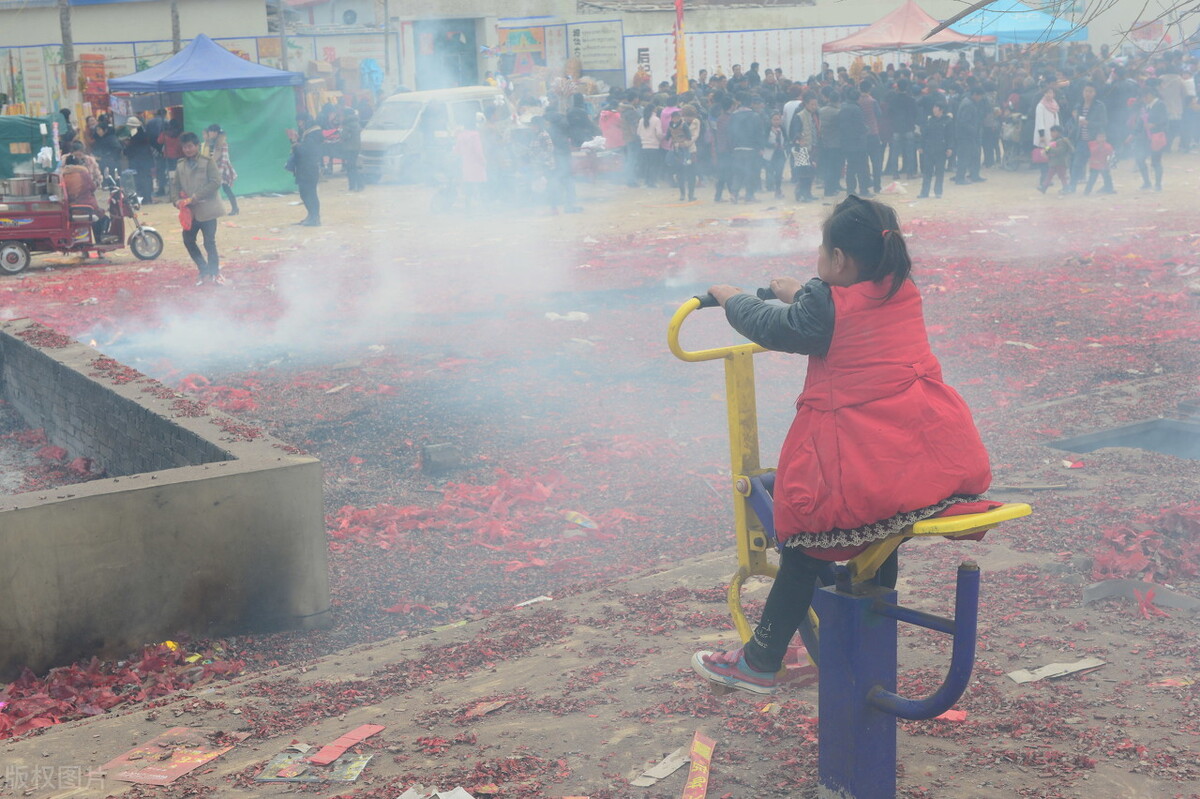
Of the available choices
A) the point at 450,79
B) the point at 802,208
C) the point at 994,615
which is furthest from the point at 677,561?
the point at 450,79

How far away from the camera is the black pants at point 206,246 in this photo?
14.2 metres

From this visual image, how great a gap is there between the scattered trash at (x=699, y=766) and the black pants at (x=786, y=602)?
0.40m

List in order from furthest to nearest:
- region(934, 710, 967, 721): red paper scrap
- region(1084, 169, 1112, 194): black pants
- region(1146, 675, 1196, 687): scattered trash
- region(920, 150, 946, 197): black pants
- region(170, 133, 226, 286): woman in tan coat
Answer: region(920, 150, 946, 197): black pants < region(1084, 169, 1112, 194): black pants < region(170, 133, 226, 286): woman in tan coat < region(1146, 675, 1196, 687): scattered trash < region(934, 710, 967, 721): red paper scrap

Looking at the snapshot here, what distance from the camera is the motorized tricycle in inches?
649

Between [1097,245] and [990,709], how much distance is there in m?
12.7

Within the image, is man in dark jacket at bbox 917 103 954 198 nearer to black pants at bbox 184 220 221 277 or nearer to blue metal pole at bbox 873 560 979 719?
black pants at bbox 184 220 221 277

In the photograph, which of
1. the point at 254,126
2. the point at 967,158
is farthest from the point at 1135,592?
the point at 254,126

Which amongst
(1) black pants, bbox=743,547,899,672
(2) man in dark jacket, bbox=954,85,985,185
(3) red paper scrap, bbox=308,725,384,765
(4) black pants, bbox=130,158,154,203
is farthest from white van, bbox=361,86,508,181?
(1) black pants, bbox=743,547,899,672

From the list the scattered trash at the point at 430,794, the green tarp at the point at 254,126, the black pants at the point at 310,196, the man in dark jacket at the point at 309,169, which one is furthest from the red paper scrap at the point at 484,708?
the green tarp at the point at 254,126

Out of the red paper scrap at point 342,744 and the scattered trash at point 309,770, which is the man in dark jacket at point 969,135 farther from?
the scattered trash at point 309,770

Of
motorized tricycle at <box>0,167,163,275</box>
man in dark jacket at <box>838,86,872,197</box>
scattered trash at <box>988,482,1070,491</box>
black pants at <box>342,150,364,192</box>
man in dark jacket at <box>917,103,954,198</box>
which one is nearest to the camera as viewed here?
scattered trash at <box>988,482,1070,491</box>

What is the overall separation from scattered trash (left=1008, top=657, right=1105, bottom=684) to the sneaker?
1178 mm

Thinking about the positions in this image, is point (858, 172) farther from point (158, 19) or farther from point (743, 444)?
point (158, 19)

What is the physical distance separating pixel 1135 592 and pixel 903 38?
82.6 ft
